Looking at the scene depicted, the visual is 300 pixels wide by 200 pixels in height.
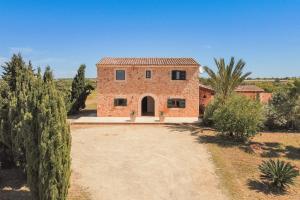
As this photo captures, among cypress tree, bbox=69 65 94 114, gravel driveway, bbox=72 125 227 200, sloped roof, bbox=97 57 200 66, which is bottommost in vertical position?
gravel driveway, bbox=72 125 227 200

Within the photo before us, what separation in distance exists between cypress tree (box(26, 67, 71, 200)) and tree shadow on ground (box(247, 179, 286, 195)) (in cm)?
816

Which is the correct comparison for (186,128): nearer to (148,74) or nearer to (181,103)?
(181,103)

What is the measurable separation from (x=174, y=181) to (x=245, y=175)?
376 cm

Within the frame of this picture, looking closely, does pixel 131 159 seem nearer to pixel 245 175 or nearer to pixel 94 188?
pixel 94 188

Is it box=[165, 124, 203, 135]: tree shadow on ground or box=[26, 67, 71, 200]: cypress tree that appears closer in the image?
box=[26, 67, 71, 200]: cypress tree

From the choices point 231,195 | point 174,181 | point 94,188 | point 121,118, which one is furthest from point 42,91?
point 121,118

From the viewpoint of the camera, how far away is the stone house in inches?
1163

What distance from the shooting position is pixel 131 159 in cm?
1588

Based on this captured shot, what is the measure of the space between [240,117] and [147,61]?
14.3 metres

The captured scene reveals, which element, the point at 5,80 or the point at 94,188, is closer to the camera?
the point at 94,188

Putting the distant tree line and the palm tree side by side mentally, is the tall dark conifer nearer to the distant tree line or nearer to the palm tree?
the distant tree line

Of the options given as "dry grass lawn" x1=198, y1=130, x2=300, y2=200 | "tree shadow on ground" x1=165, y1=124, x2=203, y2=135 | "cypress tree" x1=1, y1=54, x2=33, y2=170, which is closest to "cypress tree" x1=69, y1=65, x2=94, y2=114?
"tree shadow on ground" x1=165, y1=124, x2=203, y2=135

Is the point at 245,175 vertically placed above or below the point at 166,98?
below

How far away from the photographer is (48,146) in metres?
8.91
